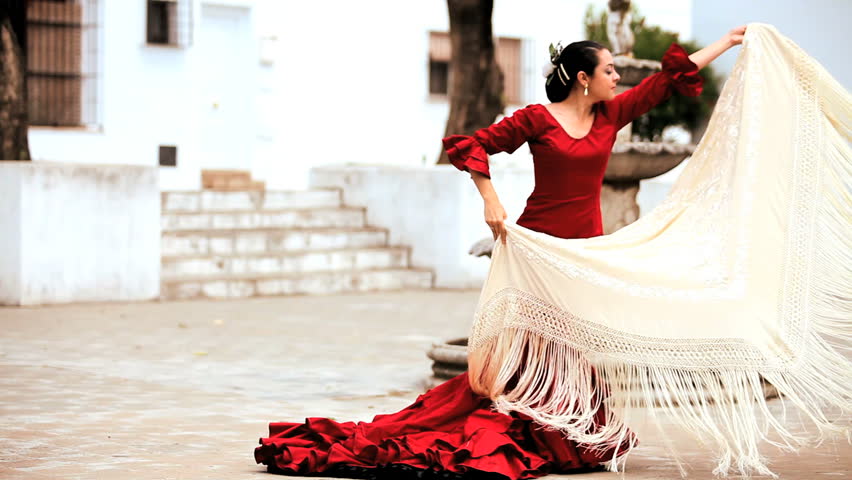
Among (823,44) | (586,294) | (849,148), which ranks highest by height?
(823,44)

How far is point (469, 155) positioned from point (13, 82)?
831 centimetres

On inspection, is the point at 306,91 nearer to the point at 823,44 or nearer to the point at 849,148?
the point at 823,44

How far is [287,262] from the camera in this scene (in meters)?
13.2

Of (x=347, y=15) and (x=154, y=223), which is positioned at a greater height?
(x=347, y=15)

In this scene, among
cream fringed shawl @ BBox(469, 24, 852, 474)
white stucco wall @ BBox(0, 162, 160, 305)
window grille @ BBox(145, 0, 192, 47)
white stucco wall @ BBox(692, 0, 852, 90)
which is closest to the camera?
cream fringed shawl @ BBox(469, 24, 852, 474)

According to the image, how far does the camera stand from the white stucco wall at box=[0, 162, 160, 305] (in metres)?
11.3

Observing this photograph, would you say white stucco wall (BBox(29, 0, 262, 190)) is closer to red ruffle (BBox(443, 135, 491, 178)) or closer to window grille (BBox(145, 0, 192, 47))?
window grille (BBox(145, 0, 192, 47))

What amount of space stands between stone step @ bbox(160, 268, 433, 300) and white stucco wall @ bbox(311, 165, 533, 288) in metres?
0.27

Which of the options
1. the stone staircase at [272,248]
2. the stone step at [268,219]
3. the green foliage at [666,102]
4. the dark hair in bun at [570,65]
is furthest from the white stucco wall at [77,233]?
the green foliage at [666,102]

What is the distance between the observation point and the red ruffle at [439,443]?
4.93 meters

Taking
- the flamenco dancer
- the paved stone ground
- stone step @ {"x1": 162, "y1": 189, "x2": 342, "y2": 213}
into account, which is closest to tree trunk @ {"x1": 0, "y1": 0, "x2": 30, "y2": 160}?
stone step @ {"x1": 162, "y1": 189, "x2": 342, "y2": 213}

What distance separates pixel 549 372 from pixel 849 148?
1472 mm

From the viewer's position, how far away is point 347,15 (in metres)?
21.3

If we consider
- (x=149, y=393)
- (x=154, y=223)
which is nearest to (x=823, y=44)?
(x=154, y=223)
